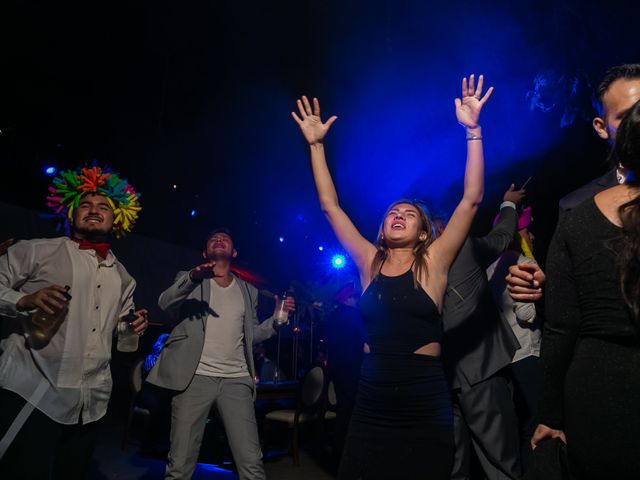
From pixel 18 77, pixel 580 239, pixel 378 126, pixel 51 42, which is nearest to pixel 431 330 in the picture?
pixel 580 239

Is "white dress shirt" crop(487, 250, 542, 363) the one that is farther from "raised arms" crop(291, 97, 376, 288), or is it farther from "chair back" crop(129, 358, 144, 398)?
"chair back" crop(129, 358, 144, 398)

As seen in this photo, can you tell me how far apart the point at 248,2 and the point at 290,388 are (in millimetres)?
5397

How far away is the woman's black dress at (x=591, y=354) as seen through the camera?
1.11m

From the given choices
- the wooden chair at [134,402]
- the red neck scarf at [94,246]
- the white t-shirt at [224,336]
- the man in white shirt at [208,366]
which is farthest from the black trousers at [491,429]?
the wooden chair at [134,402]

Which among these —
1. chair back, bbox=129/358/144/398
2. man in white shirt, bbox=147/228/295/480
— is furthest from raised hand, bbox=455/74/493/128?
chair back, bbox=129/358/144/398

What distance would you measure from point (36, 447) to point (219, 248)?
7.48ft

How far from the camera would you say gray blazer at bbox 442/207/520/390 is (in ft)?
9.77

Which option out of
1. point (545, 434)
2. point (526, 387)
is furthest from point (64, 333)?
Result: point (526, 387)

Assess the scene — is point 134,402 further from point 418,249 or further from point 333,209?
point 418,249

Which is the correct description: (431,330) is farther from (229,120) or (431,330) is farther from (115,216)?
(229,120)

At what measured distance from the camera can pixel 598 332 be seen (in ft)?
4.00

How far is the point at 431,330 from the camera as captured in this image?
7.50ft

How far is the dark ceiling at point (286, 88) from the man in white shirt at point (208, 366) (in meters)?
4.10

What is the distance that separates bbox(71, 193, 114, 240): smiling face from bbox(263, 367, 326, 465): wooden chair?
161 inches
